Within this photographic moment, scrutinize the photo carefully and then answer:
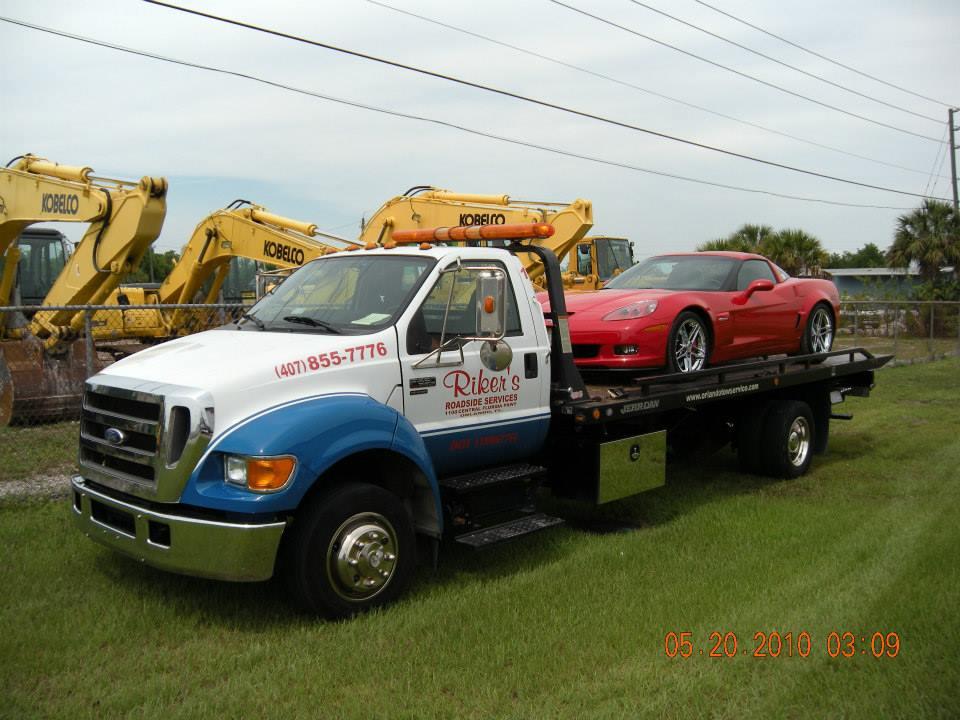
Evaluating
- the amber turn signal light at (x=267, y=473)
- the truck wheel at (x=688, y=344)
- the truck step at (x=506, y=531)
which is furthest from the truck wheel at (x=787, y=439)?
the amber turn signal light at (x=267, y=473)

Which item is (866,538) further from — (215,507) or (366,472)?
(215,507)

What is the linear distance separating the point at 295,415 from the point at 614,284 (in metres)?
5.08

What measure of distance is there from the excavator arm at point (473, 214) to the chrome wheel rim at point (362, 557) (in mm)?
10640

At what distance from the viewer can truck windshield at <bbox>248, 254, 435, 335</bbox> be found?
5.69m

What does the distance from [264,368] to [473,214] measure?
11.4 metres

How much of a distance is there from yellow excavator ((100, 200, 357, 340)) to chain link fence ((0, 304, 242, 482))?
0.10 feet

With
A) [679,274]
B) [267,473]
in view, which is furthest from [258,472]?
[679,274]

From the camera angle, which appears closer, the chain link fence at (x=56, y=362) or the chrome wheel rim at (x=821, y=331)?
the chain link fence at (x=56, y=362)

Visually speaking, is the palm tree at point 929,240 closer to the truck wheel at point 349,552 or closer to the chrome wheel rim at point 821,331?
the chrome wheel rim at point 821,331

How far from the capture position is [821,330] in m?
10.1

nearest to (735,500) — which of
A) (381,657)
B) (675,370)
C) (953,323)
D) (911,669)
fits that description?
(675,370)

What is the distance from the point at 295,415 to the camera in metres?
4.88

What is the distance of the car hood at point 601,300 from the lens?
7.71m

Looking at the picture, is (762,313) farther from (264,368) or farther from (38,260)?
(38,260)
